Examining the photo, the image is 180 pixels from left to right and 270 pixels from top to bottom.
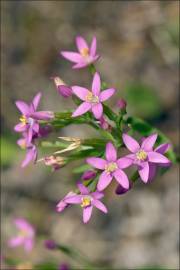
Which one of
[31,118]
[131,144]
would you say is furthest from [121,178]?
[31,118]

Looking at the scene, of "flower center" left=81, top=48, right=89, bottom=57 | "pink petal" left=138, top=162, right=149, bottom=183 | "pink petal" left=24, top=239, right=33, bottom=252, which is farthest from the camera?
"pink petal" left=24, top=239, right=33, bottom=252

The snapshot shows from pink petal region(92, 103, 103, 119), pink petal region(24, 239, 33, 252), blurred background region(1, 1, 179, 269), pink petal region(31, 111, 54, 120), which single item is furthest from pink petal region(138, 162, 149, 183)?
blurred background region(1, 1, 179, 269)

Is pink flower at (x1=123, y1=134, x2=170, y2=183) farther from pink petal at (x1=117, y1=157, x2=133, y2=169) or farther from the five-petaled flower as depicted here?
the five-petaled flower

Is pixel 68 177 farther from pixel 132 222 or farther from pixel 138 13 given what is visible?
pixel 138 13

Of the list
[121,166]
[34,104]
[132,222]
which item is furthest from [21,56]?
[121,166]

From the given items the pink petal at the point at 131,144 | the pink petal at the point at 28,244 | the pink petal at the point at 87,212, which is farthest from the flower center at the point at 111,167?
the pink petal at the point at 28,244

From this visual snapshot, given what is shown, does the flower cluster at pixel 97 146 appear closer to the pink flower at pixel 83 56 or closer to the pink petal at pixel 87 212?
the pink petal at pixel 87 212
